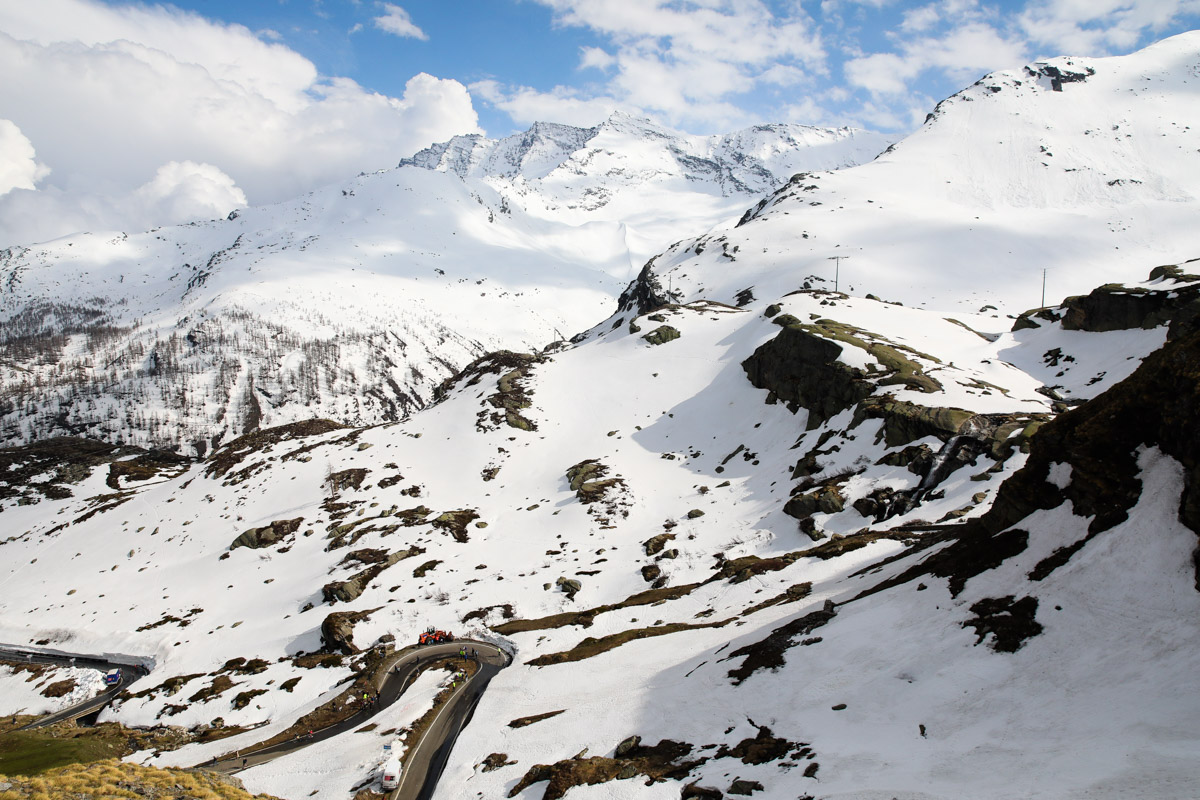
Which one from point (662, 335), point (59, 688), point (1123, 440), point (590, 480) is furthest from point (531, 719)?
point (662, 335)

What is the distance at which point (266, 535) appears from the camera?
65.9m

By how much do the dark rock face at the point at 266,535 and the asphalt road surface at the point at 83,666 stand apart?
15242 mm

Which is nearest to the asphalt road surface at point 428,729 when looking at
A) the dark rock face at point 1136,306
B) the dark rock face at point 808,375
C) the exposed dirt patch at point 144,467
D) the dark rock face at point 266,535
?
the dark rock face at point 266,535

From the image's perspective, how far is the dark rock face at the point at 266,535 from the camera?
65.5m

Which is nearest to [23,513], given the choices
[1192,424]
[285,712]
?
[285,712]

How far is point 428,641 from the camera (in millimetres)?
45188

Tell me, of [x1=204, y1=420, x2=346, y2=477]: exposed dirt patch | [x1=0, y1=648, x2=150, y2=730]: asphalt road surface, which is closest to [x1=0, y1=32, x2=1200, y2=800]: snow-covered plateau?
[x1=204, y1=420, x2=346, y2=477]: exposed dirt patch

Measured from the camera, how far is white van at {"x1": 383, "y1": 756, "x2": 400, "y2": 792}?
1099 inches

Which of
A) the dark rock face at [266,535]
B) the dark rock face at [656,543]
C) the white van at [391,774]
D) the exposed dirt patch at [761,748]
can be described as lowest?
the white van at [391,774]

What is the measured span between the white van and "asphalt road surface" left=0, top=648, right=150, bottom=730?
38.0 m

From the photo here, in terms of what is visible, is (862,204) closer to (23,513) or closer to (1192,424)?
(1192,424)

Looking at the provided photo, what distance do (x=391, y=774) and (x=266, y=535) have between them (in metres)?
48.4

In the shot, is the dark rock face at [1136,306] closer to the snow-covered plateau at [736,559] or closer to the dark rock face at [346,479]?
the snow-covered plateau at [736,559]

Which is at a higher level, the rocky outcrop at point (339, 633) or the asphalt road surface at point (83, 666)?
the rocky outcrop at point (339, 633)
